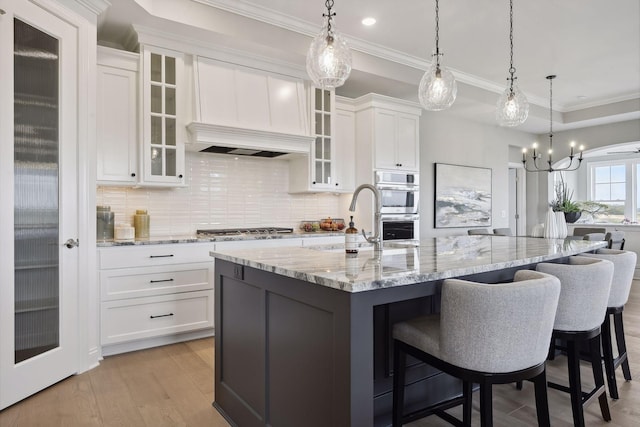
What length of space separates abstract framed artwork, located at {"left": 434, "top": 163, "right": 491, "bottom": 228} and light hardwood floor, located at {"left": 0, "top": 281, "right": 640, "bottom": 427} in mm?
3483

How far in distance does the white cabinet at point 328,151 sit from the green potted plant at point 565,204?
487 centimetres

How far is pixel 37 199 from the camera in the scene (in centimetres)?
257

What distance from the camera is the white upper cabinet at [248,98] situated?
3.75 metres

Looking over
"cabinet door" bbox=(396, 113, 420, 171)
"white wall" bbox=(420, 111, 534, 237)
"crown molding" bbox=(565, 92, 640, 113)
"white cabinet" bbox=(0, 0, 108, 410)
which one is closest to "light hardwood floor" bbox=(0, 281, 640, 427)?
"white cabinet" bbox=(0, 0, 108, 410)

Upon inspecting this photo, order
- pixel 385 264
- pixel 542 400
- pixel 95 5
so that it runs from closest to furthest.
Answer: pixel 542 400 < pixel 385 264 < pixel 95 5

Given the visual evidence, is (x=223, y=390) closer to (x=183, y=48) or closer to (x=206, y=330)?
(x=206, y=330)

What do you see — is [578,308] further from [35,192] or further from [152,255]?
[35,192]

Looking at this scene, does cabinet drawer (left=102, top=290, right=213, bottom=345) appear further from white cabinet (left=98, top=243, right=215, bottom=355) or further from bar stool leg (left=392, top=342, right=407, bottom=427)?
bar stool leg (left=392, top=342, right=407, bottom=427)

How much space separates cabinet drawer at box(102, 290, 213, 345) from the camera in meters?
3.15

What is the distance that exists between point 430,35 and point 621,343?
3171 mm

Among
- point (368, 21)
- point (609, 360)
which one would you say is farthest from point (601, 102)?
point (609, 360)

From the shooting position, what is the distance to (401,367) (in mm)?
1810

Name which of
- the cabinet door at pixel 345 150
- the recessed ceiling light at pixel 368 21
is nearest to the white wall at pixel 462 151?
the cabinet door at pixel 345 150

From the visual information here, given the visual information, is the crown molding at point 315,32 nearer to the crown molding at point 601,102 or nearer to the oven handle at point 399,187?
the oven handle at point 399,187
